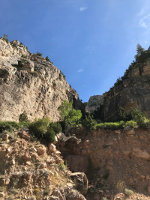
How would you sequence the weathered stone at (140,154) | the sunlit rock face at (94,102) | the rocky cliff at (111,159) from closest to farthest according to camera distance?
the rocky cliff at (111,159)
the weathered stone at (140,154)
the sunlit rock face at (94,102)

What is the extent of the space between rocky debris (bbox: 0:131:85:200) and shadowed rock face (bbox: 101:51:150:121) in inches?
818

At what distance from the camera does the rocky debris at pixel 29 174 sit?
7.14 meters

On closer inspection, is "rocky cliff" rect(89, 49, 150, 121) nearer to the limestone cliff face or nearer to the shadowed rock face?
the shadowed rock face

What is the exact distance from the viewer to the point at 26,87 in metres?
24.1

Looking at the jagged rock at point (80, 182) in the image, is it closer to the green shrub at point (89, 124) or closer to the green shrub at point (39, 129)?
the green shrub at point (39, 129)

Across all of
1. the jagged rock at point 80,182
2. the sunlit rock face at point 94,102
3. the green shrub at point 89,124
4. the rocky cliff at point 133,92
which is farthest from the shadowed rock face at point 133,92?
the sunlit rock face at point 94,102

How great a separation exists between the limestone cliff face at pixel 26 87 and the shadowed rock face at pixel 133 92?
11989 mm

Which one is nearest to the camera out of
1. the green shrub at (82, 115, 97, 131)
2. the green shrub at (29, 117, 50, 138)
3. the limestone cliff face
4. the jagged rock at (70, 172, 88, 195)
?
the jagged rock at (70, 172, 88, 195)

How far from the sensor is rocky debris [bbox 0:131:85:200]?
23.4 feet

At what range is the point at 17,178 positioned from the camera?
295 inches

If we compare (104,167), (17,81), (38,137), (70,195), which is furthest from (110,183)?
(17,81)

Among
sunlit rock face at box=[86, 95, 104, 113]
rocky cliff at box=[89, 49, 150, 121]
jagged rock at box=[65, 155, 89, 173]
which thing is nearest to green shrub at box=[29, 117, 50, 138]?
jagged rock at box=[65, 155, 89, 173]

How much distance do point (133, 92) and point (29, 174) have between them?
2734 centimetres

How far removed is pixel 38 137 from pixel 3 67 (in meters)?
16.0
